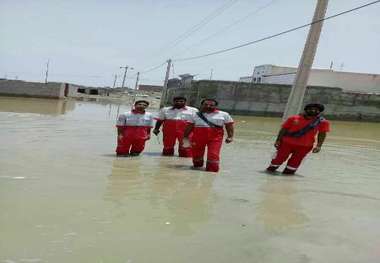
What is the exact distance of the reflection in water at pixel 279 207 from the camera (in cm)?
527

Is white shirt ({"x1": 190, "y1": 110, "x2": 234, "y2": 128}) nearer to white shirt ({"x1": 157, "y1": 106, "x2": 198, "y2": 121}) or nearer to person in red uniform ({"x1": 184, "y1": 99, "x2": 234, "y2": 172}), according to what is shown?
person in red uniform ({"x1": 184, "y1": 99, "x2": 234, "y2": 172})

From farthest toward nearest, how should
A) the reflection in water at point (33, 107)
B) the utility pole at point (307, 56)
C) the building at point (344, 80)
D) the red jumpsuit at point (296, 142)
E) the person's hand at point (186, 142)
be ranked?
the building at point (344, 80)
the reflection in water at point (33, 107)
the utility pole at point (307, 56)
the person's hand at point (186, 142)
the red jumpsuit at point (296, 142)

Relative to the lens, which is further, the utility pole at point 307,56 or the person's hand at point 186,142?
the utility pole at point 307,56

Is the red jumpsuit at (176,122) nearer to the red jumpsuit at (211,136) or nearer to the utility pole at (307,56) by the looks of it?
the red jumpsuit at (211,136)

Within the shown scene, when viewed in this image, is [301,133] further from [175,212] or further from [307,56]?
[307,56]

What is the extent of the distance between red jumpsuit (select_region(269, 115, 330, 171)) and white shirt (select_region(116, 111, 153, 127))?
2622 mm

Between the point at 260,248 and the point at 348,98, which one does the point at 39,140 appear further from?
the point at 348,98

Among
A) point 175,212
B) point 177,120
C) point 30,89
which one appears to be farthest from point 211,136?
point 30,89

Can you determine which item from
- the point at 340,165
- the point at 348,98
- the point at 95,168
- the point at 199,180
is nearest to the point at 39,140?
the point at 95,168

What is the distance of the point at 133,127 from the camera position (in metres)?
10.2

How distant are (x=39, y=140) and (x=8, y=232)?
27.9ft

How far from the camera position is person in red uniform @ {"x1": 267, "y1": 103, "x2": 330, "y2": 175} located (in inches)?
348

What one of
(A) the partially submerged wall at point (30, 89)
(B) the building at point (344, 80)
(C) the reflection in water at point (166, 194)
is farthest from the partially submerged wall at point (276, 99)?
(C) the reflection in water at point (166, 194)

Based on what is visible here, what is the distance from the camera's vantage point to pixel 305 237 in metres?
4.74
